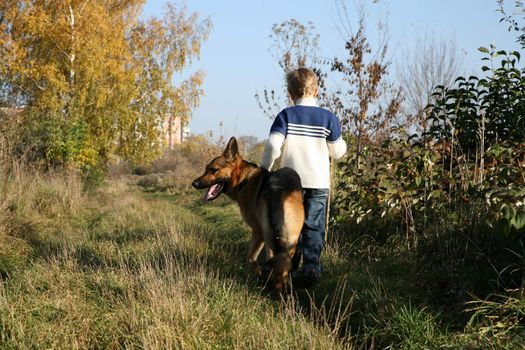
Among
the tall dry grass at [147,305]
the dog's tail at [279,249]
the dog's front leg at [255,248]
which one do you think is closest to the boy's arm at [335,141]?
the dog's tail at [279,249]

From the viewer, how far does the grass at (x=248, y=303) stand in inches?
142

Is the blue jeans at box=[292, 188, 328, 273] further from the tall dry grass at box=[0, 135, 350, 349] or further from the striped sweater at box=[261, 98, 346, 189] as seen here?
the tall dry grass at box=[0, 135, 350, 349]

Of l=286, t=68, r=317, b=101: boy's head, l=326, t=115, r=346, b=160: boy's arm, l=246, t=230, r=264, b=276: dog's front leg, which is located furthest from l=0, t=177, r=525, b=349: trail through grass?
l=286, t=68, r=317, b=101: boy's head

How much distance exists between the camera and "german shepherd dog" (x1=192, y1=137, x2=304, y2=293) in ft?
15.6

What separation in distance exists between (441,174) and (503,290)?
1846mm

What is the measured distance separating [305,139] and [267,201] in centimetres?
69

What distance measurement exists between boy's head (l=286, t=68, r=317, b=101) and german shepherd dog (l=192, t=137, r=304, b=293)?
786 mm

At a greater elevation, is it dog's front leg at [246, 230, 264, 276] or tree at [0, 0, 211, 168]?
tree at [0, 0, 211, 168]

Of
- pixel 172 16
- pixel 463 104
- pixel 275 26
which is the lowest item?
pixel 463 104

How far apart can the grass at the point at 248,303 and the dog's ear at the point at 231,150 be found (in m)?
1.17

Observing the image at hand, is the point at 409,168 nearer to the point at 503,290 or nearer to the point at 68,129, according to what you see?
the point at 503,290

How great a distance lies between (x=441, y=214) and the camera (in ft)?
18.7

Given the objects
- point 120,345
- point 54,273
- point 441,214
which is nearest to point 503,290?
point 441,214

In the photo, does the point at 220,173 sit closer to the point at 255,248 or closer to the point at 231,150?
the point at 231,150
